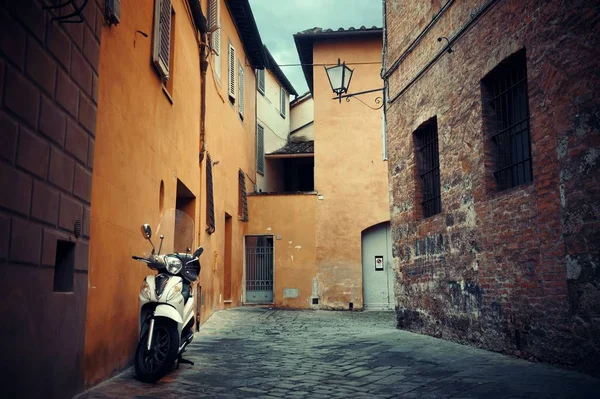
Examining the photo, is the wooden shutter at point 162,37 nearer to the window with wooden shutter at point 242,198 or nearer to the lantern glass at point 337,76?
the lantern glass at point 337,76

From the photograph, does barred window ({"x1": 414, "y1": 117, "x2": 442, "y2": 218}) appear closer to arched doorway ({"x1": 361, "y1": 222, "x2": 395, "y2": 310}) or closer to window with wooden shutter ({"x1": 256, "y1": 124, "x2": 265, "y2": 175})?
arched doorway ({"x1": 361, "y1": 222, "x2": 395, "y2": 310})

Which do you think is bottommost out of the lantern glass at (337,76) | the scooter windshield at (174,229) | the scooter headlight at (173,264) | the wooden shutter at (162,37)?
the scooter headlight at (173,264)

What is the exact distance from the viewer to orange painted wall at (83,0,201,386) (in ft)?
17.0

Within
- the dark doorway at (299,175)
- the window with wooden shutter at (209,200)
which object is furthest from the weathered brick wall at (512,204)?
the dark doorway at (299,175)

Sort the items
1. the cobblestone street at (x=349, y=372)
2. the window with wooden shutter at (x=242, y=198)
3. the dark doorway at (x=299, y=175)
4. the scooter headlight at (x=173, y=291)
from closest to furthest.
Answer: the cobblestone street at (x=349, y=372)
the scooter headlight at (x=173, y=291)
the window with wooden shutter at (x=242, y=198)
the dark doorway at (x=299, y=175)

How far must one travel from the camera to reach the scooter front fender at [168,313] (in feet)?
18.5

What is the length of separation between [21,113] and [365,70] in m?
15.8

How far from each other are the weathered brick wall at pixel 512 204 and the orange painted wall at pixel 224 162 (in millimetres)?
4075

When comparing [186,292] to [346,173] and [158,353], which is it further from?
[346,173]

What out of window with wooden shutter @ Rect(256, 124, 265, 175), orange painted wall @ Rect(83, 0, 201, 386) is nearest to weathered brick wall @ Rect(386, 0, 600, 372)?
orange painted wall @ Rect(83, 0, 201, 386)

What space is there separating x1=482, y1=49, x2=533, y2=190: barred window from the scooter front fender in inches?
164

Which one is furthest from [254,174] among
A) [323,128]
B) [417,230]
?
[417,230]

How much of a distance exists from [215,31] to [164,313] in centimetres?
888

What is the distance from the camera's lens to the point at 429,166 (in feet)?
31.4
